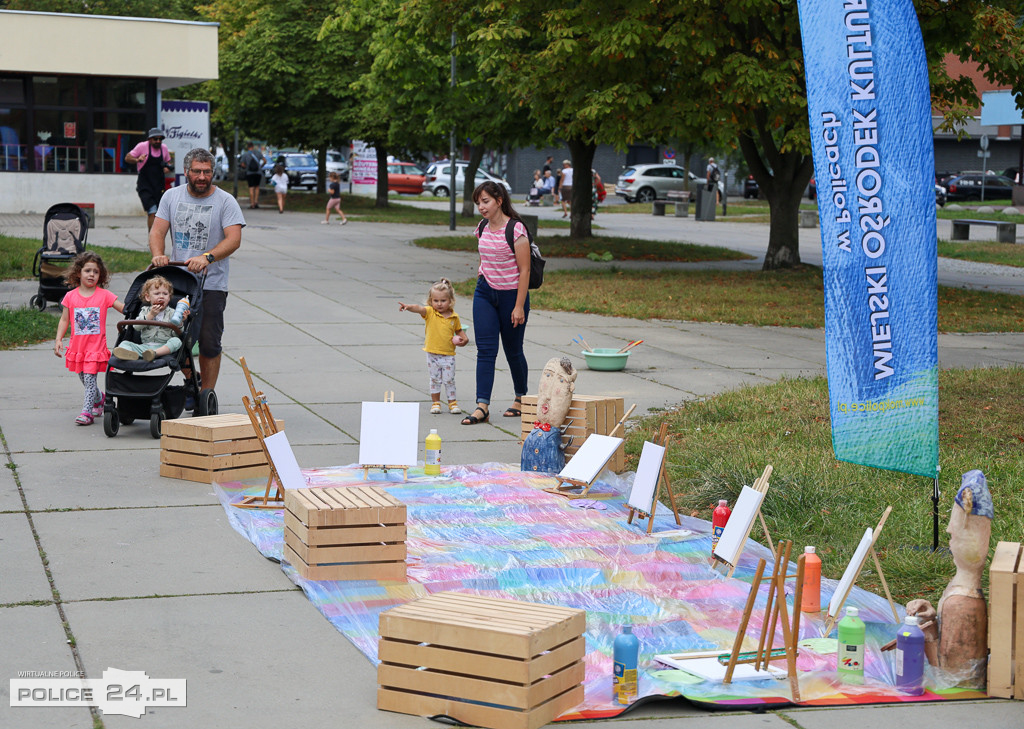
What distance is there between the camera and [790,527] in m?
6.75

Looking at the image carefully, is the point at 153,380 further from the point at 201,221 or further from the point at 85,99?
the point at 85,99

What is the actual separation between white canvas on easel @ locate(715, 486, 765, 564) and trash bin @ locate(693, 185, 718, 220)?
40484 mm

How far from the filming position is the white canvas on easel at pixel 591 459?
A: 7.40 meters

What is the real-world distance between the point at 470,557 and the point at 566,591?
69 centimetres

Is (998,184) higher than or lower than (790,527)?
higher

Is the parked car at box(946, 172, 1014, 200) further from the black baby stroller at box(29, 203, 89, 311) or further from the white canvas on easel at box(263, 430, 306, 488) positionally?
the white canvas on easel at box(263, 430, 306, 488)

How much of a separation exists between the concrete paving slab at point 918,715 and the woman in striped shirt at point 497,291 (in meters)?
5.46

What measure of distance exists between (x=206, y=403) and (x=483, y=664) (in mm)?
5370

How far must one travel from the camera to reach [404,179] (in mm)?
57719

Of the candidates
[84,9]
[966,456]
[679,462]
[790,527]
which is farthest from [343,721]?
[84,9]

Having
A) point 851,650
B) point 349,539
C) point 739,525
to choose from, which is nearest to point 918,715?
point 851,650

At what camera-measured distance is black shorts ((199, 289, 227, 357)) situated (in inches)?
368

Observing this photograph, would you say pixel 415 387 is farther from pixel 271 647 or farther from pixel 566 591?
pixel 271 647

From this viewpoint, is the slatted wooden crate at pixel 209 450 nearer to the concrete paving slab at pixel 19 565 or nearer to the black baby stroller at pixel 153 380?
the black baby stroller at pixel 153 380
